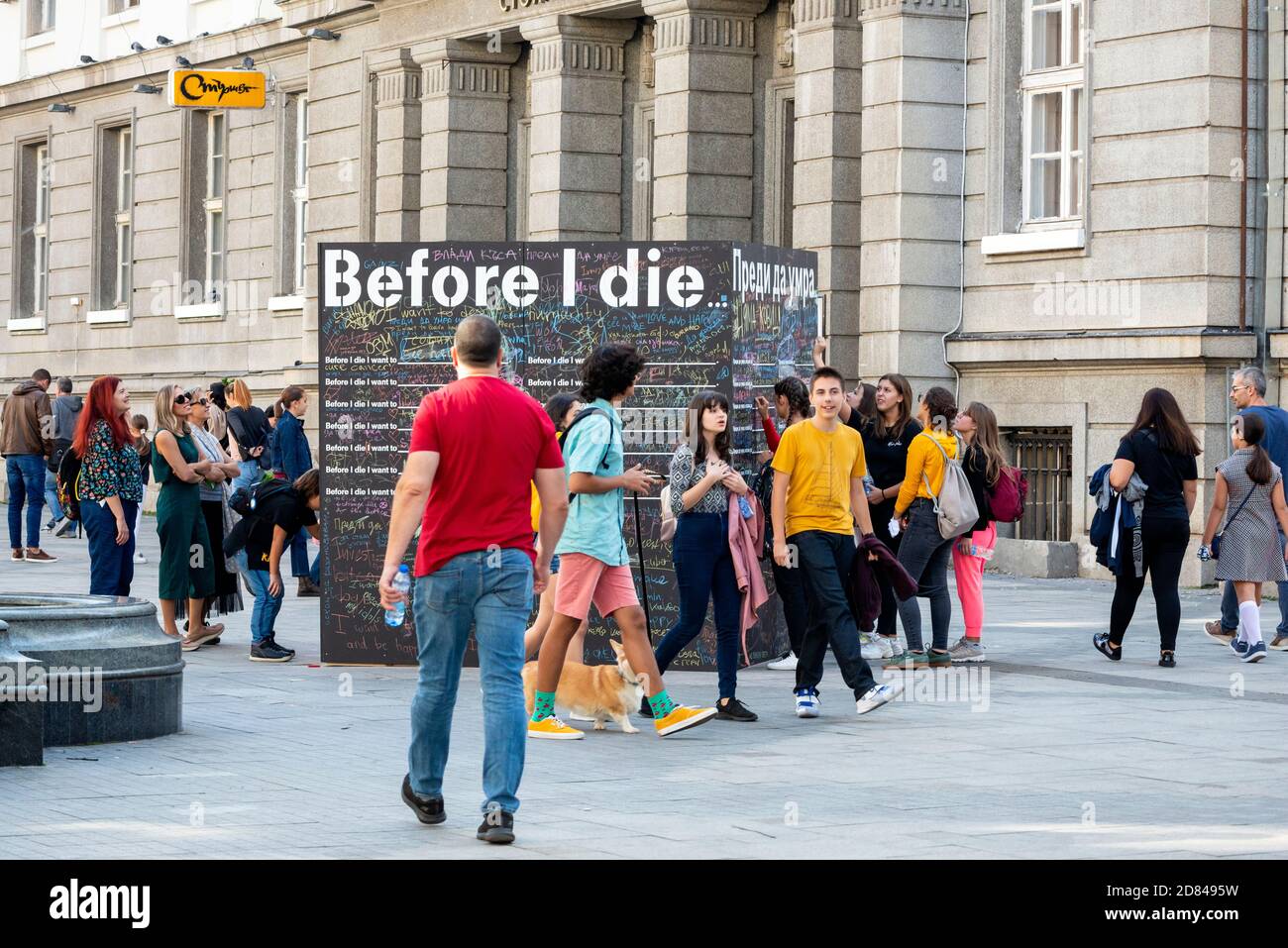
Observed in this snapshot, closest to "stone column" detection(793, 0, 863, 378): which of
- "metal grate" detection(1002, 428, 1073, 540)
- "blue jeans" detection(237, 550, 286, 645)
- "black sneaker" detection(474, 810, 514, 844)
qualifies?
"metal grate" detection(1002, 428, 1073, 540)

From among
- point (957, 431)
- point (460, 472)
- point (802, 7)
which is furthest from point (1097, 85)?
point (460, 472)

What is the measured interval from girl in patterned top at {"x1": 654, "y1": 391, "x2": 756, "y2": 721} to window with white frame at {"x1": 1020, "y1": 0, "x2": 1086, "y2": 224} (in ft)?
32.9

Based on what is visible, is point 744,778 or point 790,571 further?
point 790,571

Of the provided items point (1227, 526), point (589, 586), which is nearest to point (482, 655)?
point (589, 586)

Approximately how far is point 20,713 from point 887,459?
20.4 feet

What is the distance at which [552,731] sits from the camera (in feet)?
33.6

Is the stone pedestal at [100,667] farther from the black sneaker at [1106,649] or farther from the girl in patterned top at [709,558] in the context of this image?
the black sneaker at [1106,649]

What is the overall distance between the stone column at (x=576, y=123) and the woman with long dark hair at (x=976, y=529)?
12.4 m

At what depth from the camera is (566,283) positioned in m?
12.9

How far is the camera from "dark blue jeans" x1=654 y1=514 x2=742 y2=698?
35.9 feet

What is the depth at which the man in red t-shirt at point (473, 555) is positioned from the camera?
774 centimetres

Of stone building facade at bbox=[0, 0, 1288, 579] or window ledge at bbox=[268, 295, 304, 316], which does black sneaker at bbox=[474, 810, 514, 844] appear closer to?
stone building facade at bbox=[0, 0, 1288, 579]

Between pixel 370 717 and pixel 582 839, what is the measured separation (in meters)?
3.60

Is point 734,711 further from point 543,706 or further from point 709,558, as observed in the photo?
point 543,706
